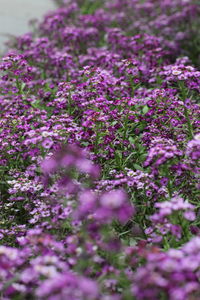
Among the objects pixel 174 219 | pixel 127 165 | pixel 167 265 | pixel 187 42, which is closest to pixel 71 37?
pixel 187 42

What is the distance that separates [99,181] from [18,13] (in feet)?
26.3

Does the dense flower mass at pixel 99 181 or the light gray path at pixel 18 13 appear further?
the light gray path at pixel 18 13

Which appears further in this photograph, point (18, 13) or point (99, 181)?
point (18, 13)

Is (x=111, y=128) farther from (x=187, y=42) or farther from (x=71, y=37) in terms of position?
(x=187, y=42)

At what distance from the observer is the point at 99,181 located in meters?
3.22

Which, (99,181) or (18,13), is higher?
(18,13)

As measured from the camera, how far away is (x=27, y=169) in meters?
3.77

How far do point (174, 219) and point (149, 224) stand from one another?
854mm

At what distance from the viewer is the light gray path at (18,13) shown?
8.91m

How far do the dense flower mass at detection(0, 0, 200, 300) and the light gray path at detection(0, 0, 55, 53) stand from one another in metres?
2.44

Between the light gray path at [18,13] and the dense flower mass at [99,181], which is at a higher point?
the light gray path at [18,13]

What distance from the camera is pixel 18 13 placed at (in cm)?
1022

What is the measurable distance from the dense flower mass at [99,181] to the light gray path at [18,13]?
96.1 inches

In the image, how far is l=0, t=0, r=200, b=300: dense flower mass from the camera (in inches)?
82.6
